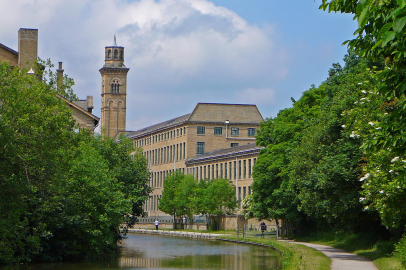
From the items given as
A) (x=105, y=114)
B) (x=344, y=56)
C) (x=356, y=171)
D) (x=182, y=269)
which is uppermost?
(x=105, y=114)

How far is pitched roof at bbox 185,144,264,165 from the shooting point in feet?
329

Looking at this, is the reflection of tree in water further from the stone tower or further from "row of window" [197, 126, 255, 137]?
the stone tower

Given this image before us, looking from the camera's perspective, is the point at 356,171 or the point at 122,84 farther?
the point at 122,84

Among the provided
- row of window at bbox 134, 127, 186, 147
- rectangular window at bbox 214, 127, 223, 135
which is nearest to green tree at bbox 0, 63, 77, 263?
row of window at bbox 134, 127, 186, 147

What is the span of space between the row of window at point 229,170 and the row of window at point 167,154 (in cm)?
741

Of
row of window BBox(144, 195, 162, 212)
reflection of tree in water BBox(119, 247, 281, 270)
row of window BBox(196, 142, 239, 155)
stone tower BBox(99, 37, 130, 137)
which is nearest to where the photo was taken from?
reflection of tree in water BBox(119, 247, 281, 270)

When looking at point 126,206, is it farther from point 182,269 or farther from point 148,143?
point 148,143

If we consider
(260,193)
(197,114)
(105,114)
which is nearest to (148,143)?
(197,114)

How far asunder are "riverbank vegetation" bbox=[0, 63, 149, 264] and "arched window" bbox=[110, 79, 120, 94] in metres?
150

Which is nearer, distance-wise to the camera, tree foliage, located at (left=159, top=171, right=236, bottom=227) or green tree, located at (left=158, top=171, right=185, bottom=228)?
tree foliage, located at (left=159, top=171, right=236, bottom=227)

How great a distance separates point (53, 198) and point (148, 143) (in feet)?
386

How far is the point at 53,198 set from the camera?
29.5 m

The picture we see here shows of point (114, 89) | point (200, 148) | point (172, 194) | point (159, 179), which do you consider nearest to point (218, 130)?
point (200, 148)

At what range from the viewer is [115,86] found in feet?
616
